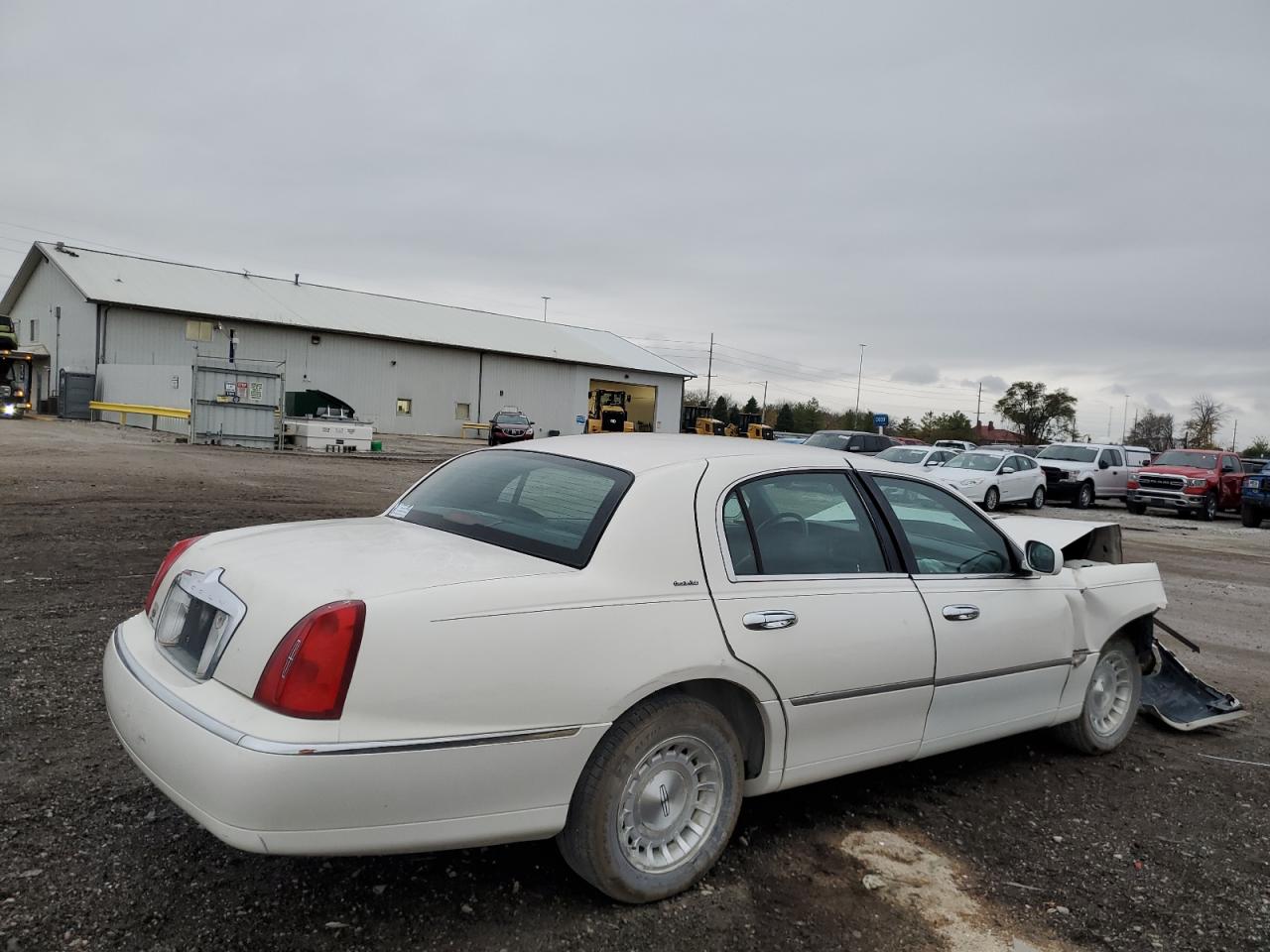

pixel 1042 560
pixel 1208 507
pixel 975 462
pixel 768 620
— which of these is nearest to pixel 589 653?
pixel 768 620

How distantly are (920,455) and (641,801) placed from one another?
23374 mm

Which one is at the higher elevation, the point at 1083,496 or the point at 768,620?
the point at 768,620

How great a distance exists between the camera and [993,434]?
326ft

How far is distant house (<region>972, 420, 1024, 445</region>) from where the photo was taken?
93.4 metres

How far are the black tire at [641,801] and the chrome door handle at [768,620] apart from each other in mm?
316

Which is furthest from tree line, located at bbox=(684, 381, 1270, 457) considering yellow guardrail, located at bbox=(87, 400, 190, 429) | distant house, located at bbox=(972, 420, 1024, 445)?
yellow guardrail, located at bbox=(87, 400, 190, 429)

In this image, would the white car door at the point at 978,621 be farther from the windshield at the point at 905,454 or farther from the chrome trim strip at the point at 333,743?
the windshield at the point at 905,454

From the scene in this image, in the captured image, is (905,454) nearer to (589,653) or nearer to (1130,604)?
(1130,604)

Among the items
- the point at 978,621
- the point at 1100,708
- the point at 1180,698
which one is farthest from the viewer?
the point at 1180,698

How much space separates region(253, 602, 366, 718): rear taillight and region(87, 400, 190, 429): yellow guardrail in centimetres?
3075

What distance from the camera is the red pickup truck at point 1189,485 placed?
2448 cm

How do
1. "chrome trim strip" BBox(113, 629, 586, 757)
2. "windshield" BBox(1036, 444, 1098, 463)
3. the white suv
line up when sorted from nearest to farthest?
"chrome trim strip" BBox(113, 629, 586, 757) < the white suv < "windshield" BBox(1036, 444, 1098, 463)

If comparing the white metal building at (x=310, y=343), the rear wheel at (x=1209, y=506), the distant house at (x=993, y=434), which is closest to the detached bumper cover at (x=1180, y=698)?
the rear wheel at (x=1209, y=506)

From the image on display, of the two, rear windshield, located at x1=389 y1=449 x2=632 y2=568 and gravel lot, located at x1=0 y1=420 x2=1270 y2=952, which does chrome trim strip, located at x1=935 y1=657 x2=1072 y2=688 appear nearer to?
gravel lot, located at x1=0 y1=420 x2=1270 y2=952
